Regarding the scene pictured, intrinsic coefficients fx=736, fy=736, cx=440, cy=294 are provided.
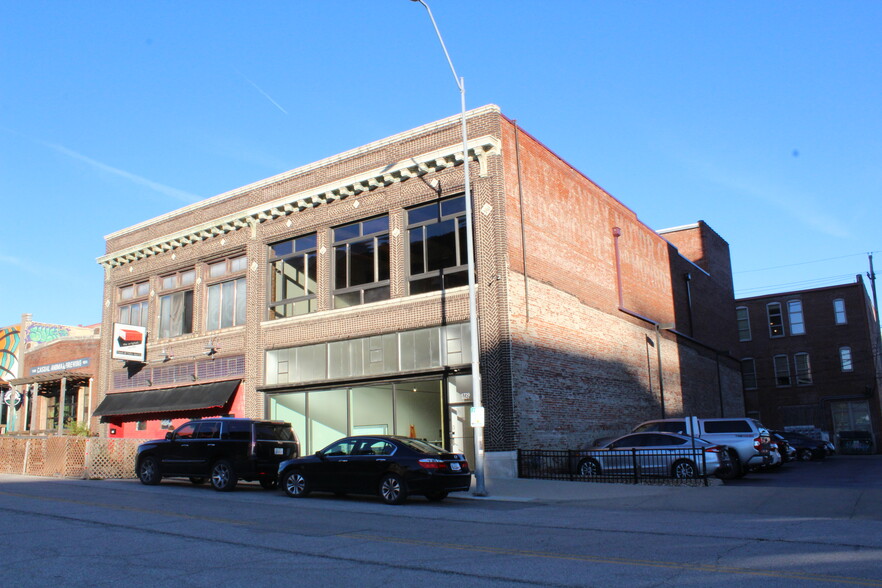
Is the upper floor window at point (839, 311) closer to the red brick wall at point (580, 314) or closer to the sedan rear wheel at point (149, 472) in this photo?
the red brick wall at point (580, 314)

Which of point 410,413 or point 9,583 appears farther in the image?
point 410,413

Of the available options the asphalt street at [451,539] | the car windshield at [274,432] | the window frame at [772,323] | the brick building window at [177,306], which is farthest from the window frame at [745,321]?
the car windshield at [274,432]

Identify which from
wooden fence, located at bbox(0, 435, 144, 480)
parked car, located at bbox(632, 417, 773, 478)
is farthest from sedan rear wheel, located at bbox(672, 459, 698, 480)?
wooden fence, located at bbox(0, 435, 144, 480)

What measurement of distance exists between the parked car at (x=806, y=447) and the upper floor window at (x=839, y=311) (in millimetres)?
21050

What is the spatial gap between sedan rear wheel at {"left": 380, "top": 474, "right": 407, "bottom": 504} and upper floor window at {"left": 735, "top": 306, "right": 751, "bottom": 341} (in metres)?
47.5

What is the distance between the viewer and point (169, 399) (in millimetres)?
30266

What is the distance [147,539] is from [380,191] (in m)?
16.9

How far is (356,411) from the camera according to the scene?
25234 millimetres

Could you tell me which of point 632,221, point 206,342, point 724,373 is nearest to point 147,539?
point 206,342

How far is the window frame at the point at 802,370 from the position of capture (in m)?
53.5

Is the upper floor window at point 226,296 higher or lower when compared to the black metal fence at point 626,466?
higher

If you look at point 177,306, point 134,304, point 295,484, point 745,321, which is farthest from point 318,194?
point 745,321

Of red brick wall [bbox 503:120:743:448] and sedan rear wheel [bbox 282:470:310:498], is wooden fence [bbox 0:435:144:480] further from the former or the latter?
red brick wall [bbox 503:120:743:448]

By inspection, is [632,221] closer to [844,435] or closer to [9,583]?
[844,435]
